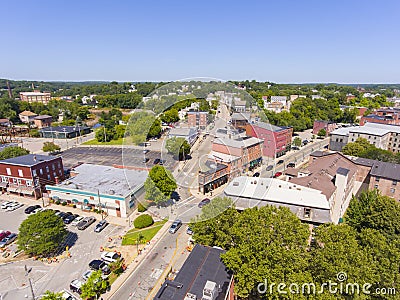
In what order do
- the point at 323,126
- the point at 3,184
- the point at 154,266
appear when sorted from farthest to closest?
the point at 323,126, the point at 3,184, the point at 154,266

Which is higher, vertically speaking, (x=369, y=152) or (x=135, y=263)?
(x=369, y=152)

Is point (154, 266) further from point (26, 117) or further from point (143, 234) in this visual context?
point (26, 117)

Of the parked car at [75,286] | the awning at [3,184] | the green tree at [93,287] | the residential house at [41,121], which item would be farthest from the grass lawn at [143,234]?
the residential house at [41,121]

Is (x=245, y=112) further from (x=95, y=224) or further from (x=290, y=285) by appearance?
(x=95, y=224)

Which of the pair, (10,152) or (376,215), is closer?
(376,215)

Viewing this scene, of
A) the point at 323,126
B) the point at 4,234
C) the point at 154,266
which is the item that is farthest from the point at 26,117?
the point at 323,126

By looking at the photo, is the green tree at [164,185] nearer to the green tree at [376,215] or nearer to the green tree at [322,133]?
the green tree at [376,215]
